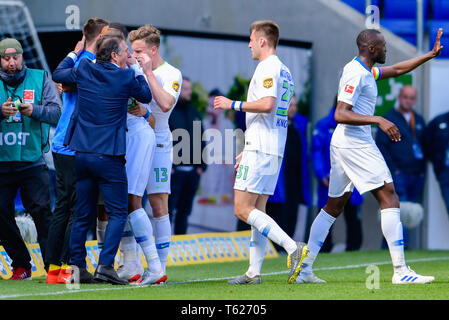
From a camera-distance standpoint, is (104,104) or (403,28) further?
(403,28)

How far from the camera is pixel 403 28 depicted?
14.3 meters

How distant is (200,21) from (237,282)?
671 centimetres

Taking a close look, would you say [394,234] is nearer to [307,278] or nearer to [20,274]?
[307,278]

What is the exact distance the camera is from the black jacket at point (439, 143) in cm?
1270

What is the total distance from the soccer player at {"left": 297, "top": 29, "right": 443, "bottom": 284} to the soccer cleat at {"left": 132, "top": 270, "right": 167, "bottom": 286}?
3.52ft

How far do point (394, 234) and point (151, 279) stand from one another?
72.2 inches

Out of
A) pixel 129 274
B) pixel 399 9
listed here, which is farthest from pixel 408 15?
pixel 129 274

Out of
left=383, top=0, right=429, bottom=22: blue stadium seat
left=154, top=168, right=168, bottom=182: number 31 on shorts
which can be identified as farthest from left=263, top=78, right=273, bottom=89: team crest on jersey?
left=383, top=0, right=429, bottom=22: blue stadium seat

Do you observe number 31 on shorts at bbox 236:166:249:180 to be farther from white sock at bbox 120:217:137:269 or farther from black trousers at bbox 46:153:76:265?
black trousers at bbox 46:153:76:265

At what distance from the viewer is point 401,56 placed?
43.6 ft

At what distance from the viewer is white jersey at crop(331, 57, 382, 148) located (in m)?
7.25

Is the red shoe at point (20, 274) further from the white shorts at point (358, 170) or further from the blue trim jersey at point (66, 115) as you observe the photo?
the white shorts at point (358, 170)

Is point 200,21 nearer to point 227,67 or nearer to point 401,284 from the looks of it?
point 227,67

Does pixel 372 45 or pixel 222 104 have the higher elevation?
pixel 372 45
